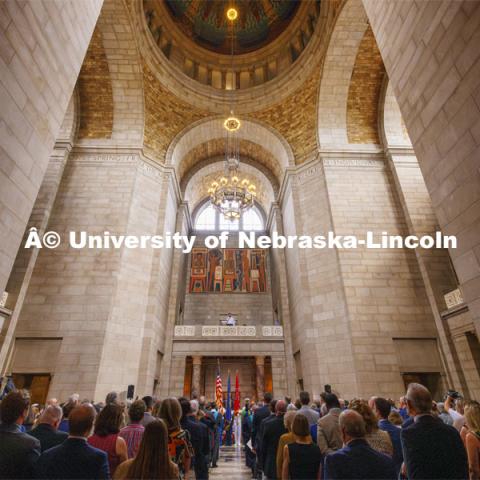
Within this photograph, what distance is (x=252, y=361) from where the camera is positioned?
1573cm

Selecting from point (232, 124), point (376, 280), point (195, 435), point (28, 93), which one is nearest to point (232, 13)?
point (232, 124)

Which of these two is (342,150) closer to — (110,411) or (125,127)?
(125,127)

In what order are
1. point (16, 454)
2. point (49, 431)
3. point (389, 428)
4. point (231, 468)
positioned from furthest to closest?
point (231, 468)
point (389, 428)
point (49, 431)
point (16, 454)

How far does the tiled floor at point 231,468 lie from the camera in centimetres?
530

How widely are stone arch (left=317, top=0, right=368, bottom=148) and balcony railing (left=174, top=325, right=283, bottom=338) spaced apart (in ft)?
24.6

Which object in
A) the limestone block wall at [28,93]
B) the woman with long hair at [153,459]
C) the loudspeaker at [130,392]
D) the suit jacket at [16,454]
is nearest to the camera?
the woman with long hair at [153,459]

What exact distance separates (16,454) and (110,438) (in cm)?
55

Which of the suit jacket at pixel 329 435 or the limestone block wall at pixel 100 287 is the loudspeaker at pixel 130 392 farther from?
the suit jacket at pixel 329 435

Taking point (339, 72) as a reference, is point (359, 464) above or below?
below

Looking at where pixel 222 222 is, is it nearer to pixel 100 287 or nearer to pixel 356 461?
pixel 100 287

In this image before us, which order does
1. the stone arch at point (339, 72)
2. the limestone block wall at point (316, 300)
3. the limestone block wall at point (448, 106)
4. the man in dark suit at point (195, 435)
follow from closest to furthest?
the man in dark suit at point (195, 435) → the limestone block wall at point (448, 106) → the limestone block wall at point (316, 300) → the stone arch at point (339, 72)

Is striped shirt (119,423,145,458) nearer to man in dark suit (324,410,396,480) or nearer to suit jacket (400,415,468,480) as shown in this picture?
man in dark suit (324,410,396,480)

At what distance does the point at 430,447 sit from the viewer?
183 cm

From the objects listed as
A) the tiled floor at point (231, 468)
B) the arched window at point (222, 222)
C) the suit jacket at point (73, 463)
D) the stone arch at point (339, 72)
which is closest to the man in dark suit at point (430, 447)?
the suit jacket at point (73, 463)
